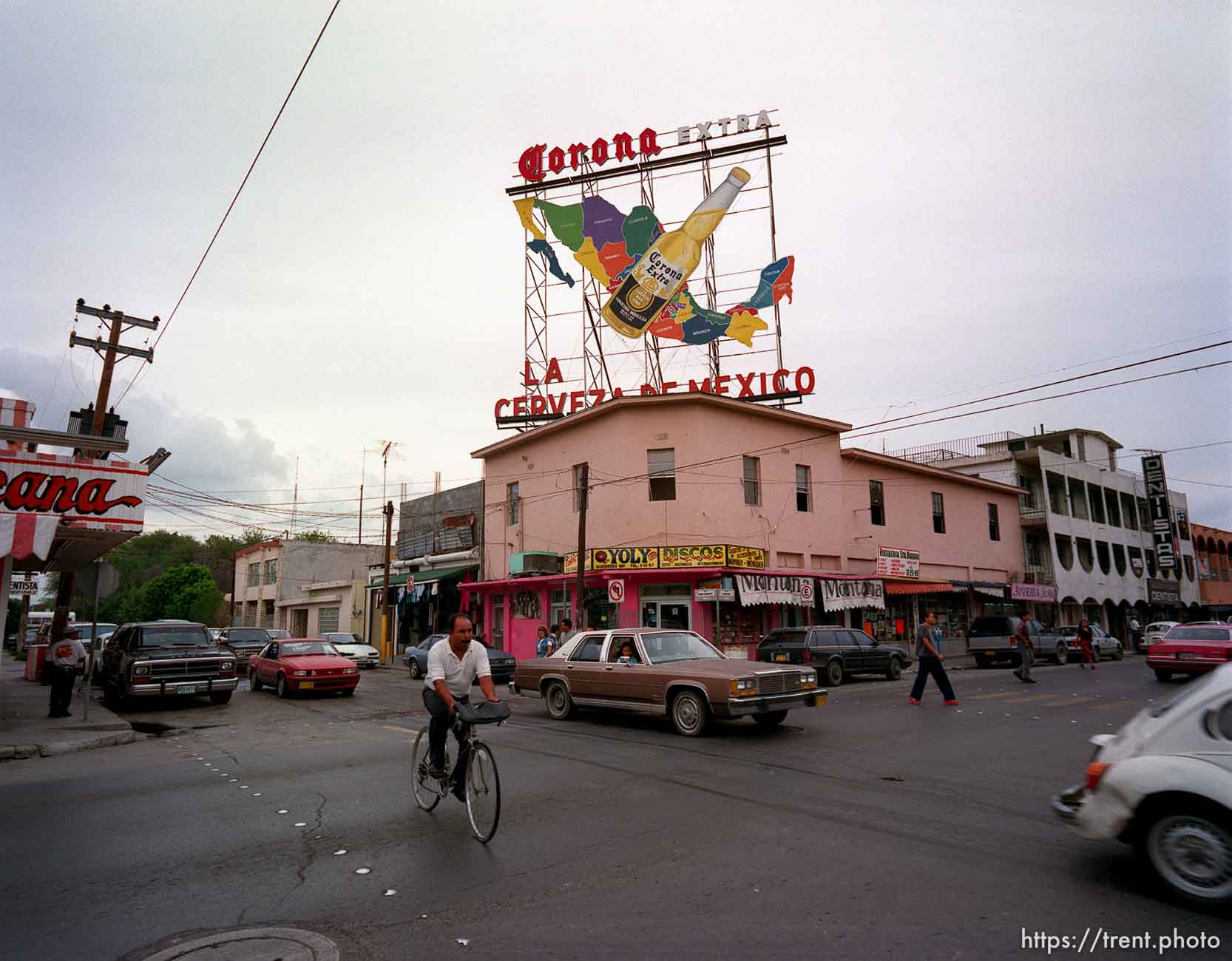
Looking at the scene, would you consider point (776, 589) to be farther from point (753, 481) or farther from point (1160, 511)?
point (1160, 511)

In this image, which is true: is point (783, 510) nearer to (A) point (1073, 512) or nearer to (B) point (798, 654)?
(B) point (798, 654)

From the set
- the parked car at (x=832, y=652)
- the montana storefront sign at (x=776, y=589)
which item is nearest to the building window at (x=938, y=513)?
the montana storefront sign at (x=776, y=589)

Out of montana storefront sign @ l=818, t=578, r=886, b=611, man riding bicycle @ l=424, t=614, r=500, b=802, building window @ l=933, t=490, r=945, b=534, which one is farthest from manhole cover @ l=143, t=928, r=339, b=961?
building window @ l=933, t=490, r=945, b=534

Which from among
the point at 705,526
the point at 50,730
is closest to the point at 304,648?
the point at 50,730

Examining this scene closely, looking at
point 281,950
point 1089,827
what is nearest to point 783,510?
point 1089,827

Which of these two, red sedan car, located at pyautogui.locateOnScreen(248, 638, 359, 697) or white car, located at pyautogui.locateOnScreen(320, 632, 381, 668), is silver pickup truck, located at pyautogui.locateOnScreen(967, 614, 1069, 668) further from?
white car, located at pyautogui.locateOnScreen(320, 632, 381, 668)

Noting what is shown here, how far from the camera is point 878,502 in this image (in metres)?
32.7

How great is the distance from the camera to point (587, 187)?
106 feet

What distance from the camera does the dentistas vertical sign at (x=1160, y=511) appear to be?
165 feet

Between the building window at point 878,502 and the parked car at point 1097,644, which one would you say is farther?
the parked car at point 1097,644

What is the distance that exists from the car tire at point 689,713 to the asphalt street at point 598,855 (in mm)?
333

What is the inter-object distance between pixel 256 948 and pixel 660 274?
27.4 m

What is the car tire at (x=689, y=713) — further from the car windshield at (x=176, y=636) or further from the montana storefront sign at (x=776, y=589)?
the montana storefront sign at (x=776, y=589)

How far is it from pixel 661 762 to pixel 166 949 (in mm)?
6122
